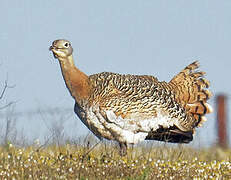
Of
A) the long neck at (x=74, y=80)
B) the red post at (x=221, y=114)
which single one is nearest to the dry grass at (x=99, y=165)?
the long neck at (x=74, y=80)

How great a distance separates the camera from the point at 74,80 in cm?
785

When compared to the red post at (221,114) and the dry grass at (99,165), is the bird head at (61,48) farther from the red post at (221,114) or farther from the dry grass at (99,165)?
the red post at (221,114)

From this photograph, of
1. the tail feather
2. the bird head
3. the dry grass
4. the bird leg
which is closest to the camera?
the dry grass

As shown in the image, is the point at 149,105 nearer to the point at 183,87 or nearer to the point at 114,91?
the point at 114,91

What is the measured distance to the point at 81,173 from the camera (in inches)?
230

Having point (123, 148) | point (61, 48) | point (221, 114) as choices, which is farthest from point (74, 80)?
point (221, 114)

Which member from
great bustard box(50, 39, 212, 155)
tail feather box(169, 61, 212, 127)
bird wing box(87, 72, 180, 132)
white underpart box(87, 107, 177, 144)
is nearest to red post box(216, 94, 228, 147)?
tail feather box(169, 61, 212, 127)

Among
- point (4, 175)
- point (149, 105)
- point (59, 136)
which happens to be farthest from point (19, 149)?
point (149, 105)

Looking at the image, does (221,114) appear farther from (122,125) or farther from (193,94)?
(122,125)

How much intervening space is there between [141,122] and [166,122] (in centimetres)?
55

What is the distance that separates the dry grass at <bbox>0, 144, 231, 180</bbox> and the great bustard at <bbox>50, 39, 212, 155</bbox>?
0.30 meters

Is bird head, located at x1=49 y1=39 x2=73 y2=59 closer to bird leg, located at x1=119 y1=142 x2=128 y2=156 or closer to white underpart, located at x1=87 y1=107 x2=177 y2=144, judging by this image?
white underpart, located at x1=87 y1=107 x2=177 y2=144

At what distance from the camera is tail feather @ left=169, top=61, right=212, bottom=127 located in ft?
29.0

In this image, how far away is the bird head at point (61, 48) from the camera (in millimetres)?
7797
